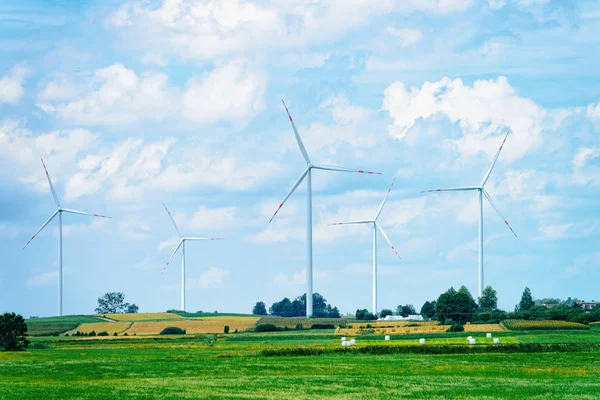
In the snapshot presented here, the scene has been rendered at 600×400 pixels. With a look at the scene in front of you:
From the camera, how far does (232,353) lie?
99000 millimetres

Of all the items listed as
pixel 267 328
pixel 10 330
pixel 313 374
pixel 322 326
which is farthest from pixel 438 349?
pixel 322 326

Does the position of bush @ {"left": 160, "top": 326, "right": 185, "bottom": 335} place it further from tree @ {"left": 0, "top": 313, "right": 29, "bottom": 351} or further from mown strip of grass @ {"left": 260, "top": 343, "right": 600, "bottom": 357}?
mown strip of grass @ {"left": 260, "top": 343, "right": 600, "bottom": 357}

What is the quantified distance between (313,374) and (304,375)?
4.03 ft

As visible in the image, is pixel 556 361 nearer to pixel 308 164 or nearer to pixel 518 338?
pixel 518 338

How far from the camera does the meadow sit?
185ft

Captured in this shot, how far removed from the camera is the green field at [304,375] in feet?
184

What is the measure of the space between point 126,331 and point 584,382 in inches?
5732

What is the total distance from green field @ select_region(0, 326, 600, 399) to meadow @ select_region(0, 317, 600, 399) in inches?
2.6

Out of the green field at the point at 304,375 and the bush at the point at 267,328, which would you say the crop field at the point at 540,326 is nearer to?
the bush at the point at 267,328

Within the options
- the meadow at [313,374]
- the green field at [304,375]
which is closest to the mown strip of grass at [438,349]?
the meadow at [313,374]

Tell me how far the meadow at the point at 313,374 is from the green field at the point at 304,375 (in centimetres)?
7

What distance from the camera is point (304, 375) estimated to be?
69.9 metres

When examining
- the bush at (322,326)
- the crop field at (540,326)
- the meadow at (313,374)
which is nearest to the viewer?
the meadow at (313,374)

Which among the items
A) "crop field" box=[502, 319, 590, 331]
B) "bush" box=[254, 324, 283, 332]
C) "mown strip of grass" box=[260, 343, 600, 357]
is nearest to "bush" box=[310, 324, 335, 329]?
"bush" box=[254, 324, 283, 332]
